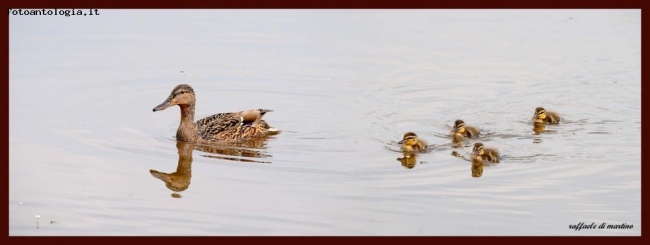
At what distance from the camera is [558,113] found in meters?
11.8

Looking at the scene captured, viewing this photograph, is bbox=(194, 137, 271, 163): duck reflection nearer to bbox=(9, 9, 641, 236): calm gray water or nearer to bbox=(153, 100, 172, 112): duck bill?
bbox=(9, 9, 641, 236): calm gray water

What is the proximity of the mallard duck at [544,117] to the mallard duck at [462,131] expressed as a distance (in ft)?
2.28

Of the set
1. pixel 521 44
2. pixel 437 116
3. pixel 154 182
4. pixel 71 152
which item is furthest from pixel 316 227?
pixel 521 44

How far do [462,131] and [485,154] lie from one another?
0.91 metres

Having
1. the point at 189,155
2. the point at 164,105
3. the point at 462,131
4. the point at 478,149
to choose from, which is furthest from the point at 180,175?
the point at 462,131

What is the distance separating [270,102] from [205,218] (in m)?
4.04

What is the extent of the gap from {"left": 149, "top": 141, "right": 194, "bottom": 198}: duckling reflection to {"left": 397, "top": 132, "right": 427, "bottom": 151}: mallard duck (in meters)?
1.81

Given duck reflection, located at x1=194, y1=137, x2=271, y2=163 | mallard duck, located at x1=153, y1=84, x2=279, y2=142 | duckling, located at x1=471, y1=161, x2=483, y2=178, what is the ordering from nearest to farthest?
duckling, located at x1=471, y1=161, x2=483, y2=178, duck reflection, located at x1=194, y1=137, x2=271, y2=163, mallard duck, located at x1=153, y1=84, x2=279, y2=142

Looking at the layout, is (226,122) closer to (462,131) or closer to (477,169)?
(462,131)

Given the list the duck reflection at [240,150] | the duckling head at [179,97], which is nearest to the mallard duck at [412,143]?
the duck reflection at [240,150]

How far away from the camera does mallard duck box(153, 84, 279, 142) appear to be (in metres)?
10.9

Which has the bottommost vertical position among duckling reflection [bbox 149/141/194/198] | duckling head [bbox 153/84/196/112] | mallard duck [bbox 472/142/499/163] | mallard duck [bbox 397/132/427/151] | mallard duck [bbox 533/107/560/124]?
duckling reflection [bbox 149/141/194/198]

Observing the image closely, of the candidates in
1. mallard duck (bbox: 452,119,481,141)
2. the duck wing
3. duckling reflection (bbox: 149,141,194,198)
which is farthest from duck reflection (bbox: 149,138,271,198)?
mallard duck (bbox: 452,119,481,141)

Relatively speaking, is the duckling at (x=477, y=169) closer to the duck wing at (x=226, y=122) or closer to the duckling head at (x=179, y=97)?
the duck wing at (x=226, y=122)
